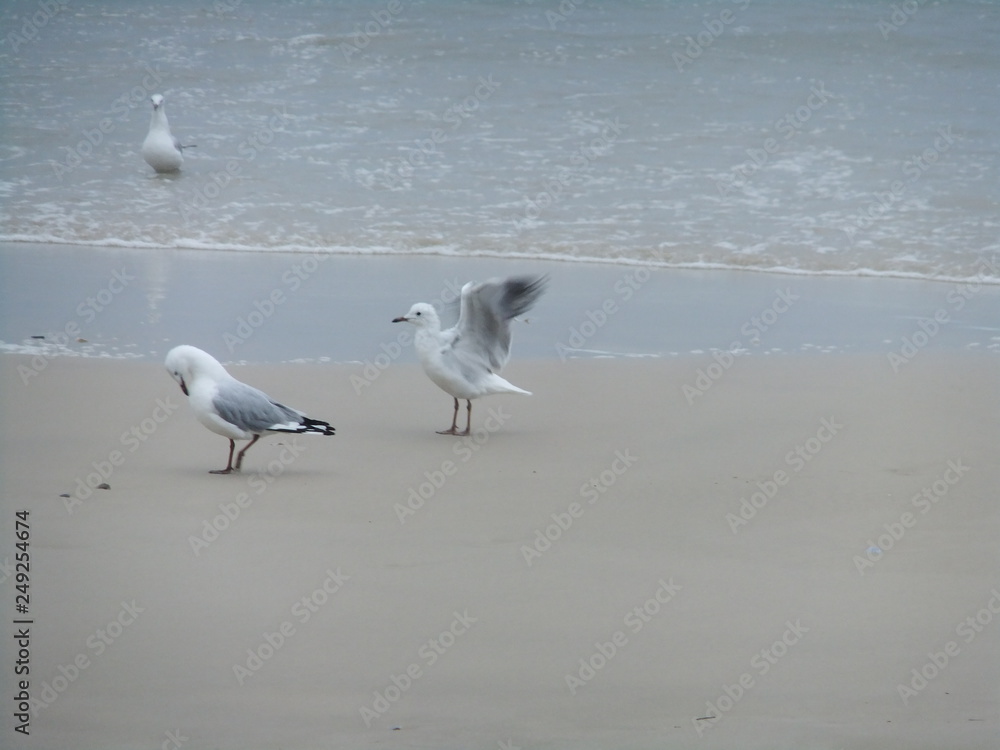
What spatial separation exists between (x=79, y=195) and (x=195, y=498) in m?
8.52

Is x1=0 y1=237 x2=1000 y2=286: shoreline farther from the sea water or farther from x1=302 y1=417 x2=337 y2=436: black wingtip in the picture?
x1=302 y1=417 x2=337 y2=436: black wingtip

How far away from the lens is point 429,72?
1756 cm

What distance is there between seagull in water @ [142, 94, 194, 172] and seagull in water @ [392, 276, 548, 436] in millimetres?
7680

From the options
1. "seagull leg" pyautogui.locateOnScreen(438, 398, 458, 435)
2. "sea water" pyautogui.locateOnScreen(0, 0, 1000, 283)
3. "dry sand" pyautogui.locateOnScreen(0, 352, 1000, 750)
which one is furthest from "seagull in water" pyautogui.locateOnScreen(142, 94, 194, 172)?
"seagull leg" pyautogui.locateOnScreen(438, 398, 458, 435)

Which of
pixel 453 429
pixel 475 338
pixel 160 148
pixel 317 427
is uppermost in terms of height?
pixel 317 427

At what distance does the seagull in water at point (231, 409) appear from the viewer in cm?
548

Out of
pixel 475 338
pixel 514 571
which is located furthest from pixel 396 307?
pixel 514 571

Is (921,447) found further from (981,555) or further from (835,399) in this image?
(981,555)

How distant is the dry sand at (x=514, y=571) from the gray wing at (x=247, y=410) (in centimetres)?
26

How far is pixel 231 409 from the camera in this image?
18.0 ft

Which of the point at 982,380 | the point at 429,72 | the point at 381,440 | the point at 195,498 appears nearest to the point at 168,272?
the point at 381,440

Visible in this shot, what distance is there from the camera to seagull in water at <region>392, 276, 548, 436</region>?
6457 mm

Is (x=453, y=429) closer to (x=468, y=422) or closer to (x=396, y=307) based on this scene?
(x=468, y=422)

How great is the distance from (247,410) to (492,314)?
157 cm
